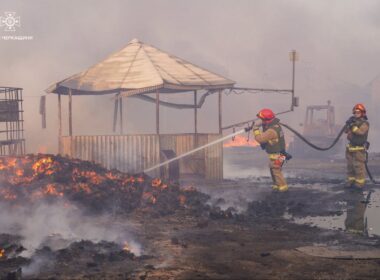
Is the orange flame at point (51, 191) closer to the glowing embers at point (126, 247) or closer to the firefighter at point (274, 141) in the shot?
the glowing embers at point (126, 247)

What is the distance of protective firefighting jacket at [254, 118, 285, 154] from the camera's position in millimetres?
12977

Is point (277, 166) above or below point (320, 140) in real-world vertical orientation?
below

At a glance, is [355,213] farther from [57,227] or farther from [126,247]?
[57,227]

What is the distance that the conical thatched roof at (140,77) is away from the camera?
1620 centimetres

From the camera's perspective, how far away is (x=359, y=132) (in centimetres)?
1350

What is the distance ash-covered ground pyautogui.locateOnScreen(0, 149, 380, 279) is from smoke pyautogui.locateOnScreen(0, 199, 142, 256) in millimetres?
20

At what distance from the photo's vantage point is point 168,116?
49562 mm

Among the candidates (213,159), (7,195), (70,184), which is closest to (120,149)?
(213,159)

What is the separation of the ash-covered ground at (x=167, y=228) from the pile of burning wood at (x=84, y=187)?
0.03 meters

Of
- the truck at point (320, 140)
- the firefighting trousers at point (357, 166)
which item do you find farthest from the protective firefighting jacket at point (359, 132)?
the truck at point (320, 140)

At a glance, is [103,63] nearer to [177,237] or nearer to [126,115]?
[177,237]

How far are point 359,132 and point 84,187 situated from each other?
7719 millimetres

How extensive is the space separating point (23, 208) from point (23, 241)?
8.08ft

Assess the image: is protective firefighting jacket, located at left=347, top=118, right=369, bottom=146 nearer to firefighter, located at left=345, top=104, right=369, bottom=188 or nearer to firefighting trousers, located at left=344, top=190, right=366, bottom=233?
firefighter, located at left=345, top=104, right=369, bottom=188
